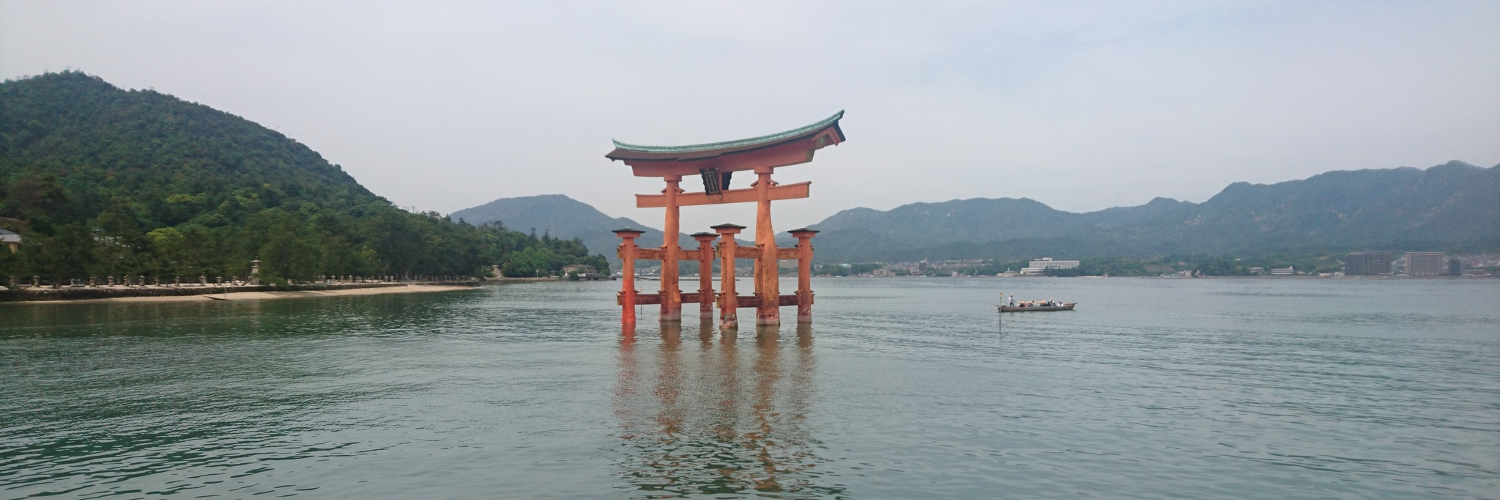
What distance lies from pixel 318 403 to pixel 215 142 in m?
139

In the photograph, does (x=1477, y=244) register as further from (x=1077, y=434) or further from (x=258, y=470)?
(x=258, y=470)

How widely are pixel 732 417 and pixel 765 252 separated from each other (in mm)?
19424

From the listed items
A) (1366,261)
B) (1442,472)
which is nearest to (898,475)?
(1442,472)

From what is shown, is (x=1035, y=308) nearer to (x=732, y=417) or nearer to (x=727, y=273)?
(x=727, y=273)

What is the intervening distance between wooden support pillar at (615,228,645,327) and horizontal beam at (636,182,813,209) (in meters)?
4.12

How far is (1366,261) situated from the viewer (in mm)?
158750

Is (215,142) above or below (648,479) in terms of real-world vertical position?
above

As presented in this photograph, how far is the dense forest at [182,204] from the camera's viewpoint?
62.3 metres

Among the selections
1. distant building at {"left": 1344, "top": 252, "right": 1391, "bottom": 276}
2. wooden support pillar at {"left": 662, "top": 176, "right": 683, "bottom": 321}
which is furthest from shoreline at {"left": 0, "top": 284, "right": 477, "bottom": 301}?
distant building at {"left": 1344, "top": 252, "right": 1391, "bottom": 276}

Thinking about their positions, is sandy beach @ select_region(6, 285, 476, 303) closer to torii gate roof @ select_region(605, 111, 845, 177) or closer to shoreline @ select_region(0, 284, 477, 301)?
shoreline @ select_region(0, 284, 477, 301)

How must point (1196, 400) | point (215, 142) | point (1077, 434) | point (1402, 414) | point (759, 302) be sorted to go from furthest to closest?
point (215, 142), point (759, 302), point (1196, 400), point (1402, 414), point (1077, 434)

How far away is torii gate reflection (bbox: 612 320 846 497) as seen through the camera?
11039 millimetres

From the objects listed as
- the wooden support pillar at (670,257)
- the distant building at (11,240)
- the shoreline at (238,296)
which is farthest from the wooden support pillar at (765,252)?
the distant building at (11,240)

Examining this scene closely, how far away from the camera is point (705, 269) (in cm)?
3878
